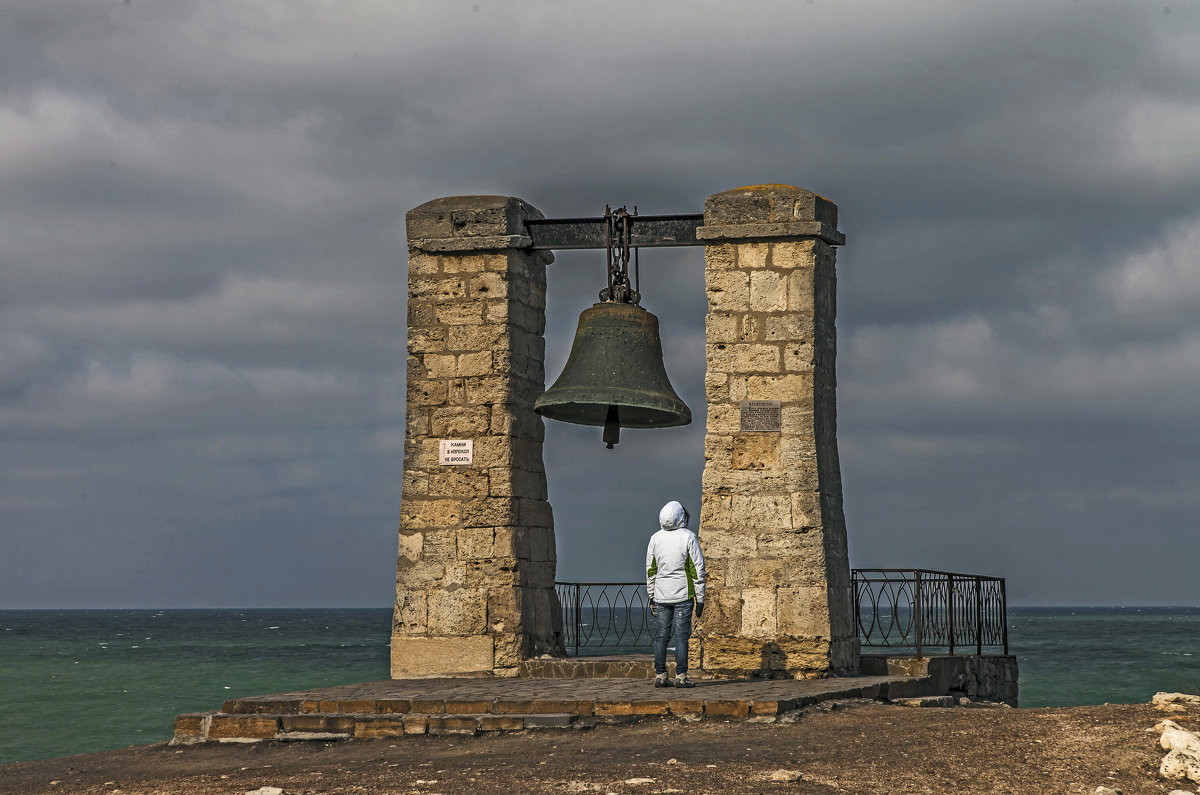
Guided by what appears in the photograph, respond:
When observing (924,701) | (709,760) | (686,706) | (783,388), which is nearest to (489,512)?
(783,388)

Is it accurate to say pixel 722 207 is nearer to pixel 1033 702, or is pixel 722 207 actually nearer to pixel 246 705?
pixel 246 705

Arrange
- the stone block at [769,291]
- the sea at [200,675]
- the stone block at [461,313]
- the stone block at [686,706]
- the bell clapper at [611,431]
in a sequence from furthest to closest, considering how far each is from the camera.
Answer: the sea at [200,675] → the stone block at [461,313] → the stone block at [769,291] → the bell clapper at [611,431] → the stone block at [686,706]

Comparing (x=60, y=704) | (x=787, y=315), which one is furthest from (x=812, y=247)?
(x=60, y=704)

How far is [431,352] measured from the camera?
10.9m

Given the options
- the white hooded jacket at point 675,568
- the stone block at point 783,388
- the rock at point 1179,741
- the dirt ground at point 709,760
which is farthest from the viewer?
the stone block at point 783,388

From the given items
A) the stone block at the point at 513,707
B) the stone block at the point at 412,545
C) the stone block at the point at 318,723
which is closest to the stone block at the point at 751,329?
the stone block at the point at 412,545

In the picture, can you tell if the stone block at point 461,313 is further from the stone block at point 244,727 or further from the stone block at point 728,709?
the stone block at point 728,709

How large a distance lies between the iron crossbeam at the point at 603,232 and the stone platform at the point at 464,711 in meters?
3.56

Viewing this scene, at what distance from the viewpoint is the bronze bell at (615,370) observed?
9141 millimetres

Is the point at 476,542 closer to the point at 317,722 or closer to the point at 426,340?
the point at 426,340

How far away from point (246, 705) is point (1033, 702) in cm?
2452

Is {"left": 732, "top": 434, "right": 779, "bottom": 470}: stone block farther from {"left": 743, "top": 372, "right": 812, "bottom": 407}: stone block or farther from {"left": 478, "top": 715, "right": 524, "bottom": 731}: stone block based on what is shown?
{"left": 478, "top": 715, "right": 524, "bottom": 731}: stone block

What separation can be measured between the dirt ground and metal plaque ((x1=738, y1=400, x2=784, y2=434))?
251 centimetres

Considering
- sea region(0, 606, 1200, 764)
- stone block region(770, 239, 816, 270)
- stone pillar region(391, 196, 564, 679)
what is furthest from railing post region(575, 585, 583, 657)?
sea region(0, 606, 1200, 764)
